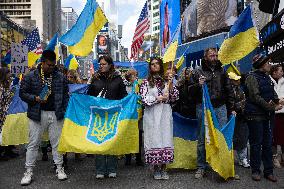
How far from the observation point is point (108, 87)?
6902 mm

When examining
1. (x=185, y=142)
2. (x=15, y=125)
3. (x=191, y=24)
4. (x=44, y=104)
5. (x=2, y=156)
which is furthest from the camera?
(x=191, y=24)

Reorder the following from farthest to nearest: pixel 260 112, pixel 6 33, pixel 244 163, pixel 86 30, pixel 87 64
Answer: pixel 87 64 < pixel 6 33 < pixel 86 30 < pixel 244 163 < pixel 260 112

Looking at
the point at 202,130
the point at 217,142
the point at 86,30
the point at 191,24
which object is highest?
the point at 191,24

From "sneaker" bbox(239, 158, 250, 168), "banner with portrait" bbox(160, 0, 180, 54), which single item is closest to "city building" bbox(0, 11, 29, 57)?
"banner with portrait" bbox(160, 0, 180, 54)

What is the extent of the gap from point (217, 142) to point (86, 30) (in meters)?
3.75

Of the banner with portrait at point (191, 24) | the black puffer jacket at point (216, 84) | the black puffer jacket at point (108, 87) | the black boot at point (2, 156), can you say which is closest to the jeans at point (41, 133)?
the black puffer jacket at point (108, 87)

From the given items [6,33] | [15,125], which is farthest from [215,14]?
[6,33]

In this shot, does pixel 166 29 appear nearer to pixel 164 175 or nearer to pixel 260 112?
pixel 260 112

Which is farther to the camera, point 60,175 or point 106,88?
point 106,88

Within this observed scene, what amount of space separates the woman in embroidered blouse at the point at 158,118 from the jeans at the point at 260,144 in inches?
47.7

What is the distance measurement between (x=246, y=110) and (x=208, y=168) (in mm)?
1340

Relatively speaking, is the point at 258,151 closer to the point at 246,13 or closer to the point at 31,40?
the point at 246,13

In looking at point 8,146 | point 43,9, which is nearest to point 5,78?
point 8,146

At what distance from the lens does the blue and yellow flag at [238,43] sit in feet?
22.3
